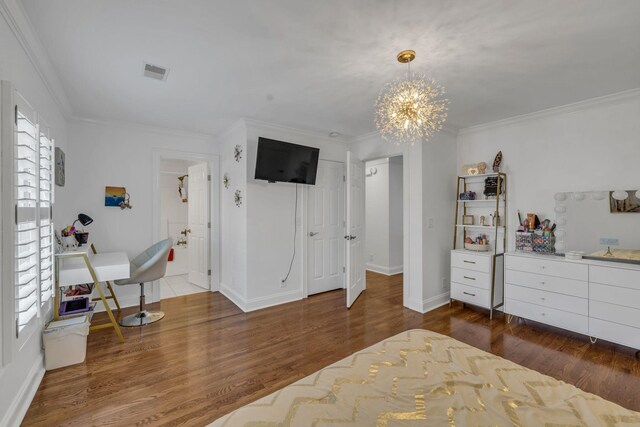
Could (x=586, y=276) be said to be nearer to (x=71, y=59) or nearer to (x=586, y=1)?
(x=586, y=1)

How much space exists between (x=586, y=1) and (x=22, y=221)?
353 cm

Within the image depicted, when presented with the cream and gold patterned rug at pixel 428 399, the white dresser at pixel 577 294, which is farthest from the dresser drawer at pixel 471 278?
the cream and gold patterned rug at pixel 428 399

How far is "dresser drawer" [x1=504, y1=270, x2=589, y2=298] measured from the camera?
2842 mm

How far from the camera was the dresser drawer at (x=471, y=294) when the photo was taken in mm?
3518

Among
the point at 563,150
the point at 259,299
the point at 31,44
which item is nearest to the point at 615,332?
the point at 563,150

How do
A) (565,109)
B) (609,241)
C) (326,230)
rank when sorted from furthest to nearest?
1. (326,230)
2. (565,109)
3. (609,241)

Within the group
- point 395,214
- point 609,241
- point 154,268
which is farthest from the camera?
point 395,214

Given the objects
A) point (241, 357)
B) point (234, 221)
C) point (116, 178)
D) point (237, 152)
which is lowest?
point (241, 357)

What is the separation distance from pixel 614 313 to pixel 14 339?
4.44m

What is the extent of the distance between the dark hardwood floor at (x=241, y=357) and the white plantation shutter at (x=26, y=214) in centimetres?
71

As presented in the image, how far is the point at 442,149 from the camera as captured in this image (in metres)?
3.94

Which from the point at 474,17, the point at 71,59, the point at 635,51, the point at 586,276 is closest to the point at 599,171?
the point at 586,276

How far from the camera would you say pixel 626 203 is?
2.87m

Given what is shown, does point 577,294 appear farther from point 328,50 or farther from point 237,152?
point 237,152
